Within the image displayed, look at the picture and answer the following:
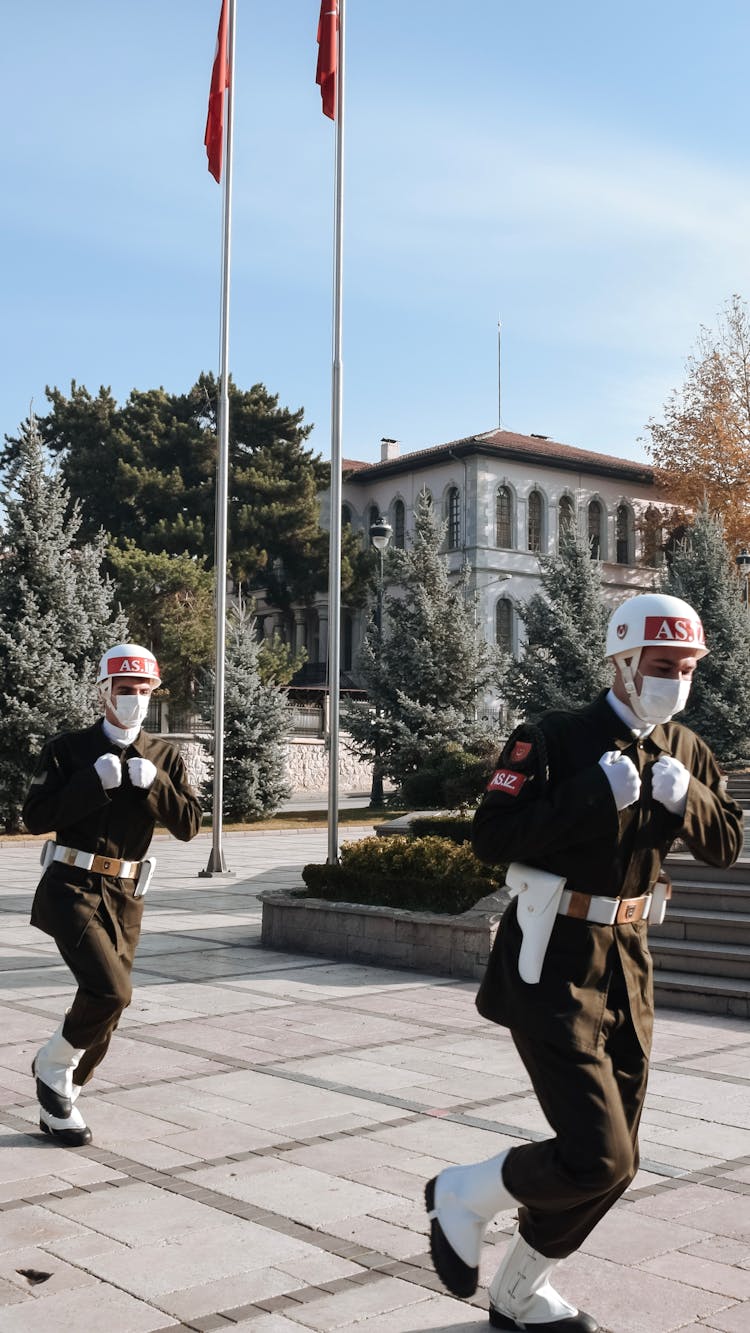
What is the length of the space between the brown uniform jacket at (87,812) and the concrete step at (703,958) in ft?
15.7

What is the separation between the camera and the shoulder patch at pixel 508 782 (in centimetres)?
391

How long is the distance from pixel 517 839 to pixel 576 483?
180ft

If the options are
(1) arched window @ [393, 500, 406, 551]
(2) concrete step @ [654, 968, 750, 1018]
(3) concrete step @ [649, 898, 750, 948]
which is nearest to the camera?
(2) concrete step @ [654, 968, 750, 1018]

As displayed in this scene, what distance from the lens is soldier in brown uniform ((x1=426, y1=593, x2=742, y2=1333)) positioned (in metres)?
3.78

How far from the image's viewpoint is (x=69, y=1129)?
597 cm

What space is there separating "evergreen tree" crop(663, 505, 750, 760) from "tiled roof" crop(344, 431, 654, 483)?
18471 millimetres

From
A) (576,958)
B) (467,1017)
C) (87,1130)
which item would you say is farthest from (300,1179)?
(467,1017)

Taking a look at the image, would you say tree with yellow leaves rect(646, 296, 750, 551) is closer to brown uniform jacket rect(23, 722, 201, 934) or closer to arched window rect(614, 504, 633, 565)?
arched window rect(614, 504, 633, 565)

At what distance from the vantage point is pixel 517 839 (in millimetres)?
3846

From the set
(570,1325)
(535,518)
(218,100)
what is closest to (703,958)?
(570,1325)

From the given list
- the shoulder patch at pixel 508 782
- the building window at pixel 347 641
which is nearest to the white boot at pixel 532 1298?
the shoulder patch at pixel 508 782

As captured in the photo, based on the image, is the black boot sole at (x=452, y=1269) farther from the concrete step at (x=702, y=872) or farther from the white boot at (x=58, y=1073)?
the concrete step at (x=702, y=872)

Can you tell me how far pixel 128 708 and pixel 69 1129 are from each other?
1836 millimetres

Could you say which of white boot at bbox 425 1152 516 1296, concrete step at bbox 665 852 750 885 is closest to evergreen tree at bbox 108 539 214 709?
concrete step at bbox 665 852 750 885
